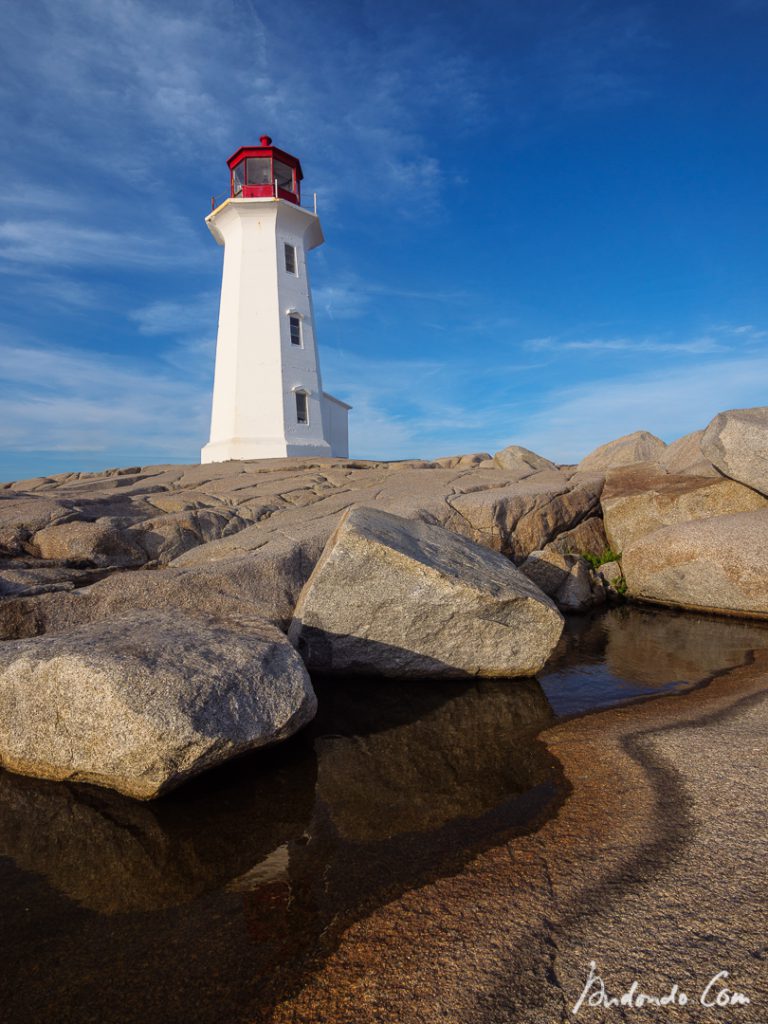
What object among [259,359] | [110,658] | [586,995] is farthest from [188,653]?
[259,359]

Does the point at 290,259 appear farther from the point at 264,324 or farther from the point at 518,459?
the point at 518,459

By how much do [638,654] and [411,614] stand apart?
3348 millimetres

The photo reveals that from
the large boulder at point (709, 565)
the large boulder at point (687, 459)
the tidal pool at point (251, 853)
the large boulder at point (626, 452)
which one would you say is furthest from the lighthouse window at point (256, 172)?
the tidal pool at point (251, 853)

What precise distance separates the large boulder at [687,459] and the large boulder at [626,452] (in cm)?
110

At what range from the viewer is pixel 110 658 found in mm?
4195

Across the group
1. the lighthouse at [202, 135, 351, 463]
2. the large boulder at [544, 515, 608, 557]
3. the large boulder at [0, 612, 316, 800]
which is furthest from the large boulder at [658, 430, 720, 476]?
the lighthouse at [202, 135, 351, 463]

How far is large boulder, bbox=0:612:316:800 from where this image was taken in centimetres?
399

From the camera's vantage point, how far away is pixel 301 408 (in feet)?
81.9

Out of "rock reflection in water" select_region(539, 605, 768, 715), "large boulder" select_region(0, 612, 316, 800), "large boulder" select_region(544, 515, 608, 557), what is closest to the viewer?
"large boulder" select_region(0, 612, 316, 800)

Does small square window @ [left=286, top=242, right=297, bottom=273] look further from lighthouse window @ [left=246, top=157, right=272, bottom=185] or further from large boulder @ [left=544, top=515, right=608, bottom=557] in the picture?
large boulder @ [left=544, top=515, right=608, bottom=557]

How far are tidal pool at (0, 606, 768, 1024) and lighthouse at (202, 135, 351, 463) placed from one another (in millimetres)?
19166

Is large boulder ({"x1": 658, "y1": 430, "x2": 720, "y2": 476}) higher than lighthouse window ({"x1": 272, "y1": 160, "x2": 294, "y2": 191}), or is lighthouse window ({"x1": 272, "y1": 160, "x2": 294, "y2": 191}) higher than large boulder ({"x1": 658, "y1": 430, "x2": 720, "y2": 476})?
lighthouse window ({"x1": 272, "y1": 160, "x2": 294, "y2": 191})

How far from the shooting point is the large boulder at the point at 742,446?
422 inches

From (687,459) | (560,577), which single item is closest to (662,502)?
(687,459)
